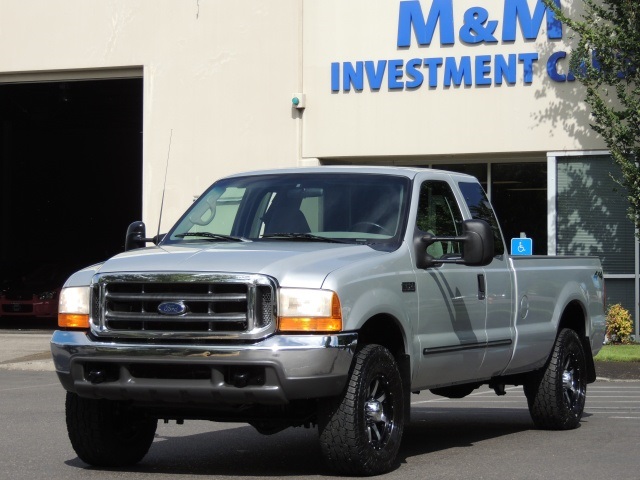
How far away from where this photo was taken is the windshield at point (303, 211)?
946cm

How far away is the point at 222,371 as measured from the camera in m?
8.06

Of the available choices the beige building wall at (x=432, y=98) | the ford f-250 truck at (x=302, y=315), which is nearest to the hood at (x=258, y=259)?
the ford f-250 truck at (x=302, y=315)

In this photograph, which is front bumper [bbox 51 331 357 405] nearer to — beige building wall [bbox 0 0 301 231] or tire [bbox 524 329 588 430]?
tire [bbox 524 329 588 430]

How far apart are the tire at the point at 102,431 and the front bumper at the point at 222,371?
1.75 ft

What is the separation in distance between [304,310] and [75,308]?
5.45 ft

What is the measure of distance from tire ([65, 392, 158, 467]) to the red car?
74.6 feet

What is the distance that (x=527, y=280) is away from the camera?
11039mm

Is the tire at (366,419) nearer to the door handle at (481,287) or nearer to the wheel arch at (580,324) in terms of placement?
the door handle at (481,287)

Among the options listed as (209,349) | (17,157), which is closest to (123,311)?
(209,349)

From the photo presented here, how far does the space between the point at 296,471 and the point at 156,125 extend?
1904 centimetres

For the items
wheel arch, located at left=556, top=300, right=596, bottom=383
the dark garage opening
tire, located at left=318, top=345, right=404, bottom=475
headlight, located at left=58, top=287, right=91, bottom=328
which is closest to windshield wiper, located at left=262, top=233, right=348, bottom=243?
tire, located at left=318, top=345, right=404, bottom=475

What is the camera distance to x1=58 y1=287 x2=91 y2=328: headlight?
8680mm

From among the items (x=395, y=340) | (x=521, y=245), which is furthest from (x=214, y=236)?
(x=521, y=245)

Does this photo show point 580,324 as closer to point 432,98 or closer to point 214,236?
point 214,236
